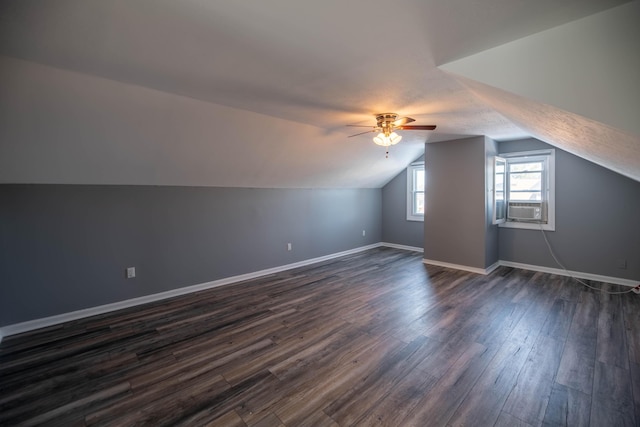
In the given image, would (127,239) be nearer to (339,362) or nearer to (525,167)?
(339,362)

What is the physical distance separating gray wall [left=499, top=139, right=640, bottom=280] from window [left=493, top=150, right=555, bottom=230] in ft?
0.36

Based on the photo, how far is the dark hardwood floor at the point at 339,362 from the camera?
1866 millimetres

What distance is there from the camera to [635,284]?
13.2ft

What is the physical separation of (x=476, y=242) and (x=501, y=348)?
2.60 meters

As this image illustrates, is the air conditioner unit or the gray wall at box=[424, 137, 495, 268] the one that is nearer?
the gray wall at box=[424, 137, 495, 268]

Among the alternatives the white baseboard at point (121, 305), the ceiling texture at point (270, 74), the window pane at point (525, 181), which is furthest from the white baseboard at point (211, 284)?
the ceiling texture at point (270, 74)

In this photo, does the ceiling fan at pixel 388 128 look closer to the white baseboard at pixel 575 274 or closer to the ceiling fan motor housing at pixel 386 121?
the ceiling fan motor housing at pixel 386 121

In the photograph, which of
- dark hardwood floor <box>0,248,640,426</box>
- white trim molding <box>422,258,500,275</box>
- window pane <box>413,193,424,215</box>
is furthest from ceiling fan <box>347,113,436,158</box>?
window pane <box>413,193,424,215</box>

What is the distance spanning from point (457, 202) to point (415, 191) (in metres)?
1.68

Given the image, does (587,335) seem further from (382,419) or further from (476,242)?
(382,419)

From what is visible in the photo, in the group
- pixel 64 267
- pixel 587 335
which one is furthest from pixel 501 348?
pixel 64 267

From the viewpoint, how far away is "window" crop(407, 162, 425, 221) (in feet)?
21.8

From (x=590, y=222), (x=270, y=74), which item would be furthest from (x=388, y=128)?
(x=590, y=222)

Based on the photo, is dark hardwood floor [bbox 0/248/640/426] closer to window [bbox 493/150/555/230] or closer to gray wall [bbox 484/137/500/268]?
gray wall [bbox 484/137/500/268]
